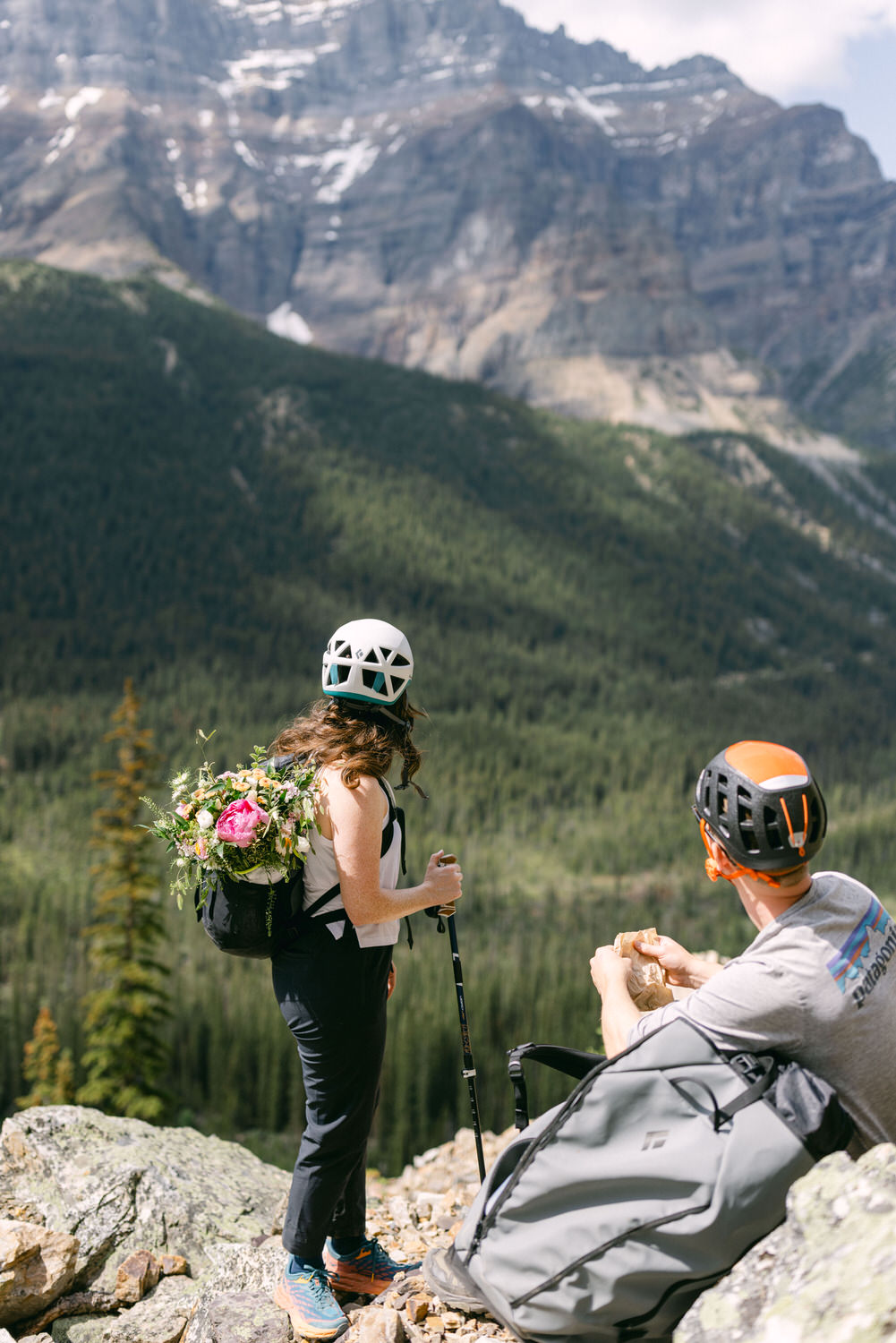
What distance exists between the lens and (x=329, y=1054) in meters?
6.00

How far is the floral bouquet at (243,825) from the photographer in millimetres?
5637

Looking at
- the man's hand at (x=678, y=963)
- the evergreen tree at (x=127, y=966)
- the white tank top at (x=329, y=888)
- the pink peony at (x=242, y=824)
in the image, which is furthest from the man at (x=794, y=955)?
the evergreen tree at (x=127, y=966)

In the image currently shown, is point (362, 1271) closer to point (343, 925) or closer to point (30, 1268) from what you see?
point (30, 1268)

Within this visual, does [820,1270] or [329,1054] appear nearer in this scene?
[820,1270]

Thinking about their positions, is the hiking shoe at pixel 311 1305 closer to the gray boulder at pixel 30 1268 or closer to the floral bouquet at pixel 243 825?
the gray boulder at pixel 30 1268

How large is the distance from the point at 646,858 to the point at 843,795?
42403 mm

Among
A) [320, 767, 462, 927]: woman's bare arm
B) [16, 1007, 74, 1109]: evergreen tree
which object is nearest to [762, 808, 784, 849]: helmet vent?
[320, 767, 462, 927]: woman's bare arm

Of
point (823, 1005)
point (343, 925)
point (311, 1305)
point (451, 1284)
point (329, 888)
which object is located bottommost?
point (311, 1305)

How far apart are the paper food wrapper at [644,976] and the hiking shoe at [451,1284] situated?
168cm

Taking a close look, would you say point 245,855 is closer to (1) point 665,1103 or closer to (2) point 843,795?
(1) point 665,1103

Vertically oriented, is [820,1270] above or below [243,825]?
below

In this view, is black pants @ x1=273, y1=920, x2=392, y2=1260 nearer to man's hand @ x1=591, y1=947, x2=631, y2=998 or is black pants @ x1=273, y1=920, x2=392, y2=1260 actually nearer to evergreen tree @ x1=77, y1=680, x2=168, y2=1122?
man's hand @ x1=591, y1=947, x2=631, y2=998

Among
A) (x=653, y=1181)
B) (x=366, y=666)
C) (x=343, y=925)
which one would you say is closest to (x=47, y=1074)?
(x=343, y=925)

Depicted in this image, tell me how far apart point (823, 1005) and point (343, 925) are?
9.19ft
